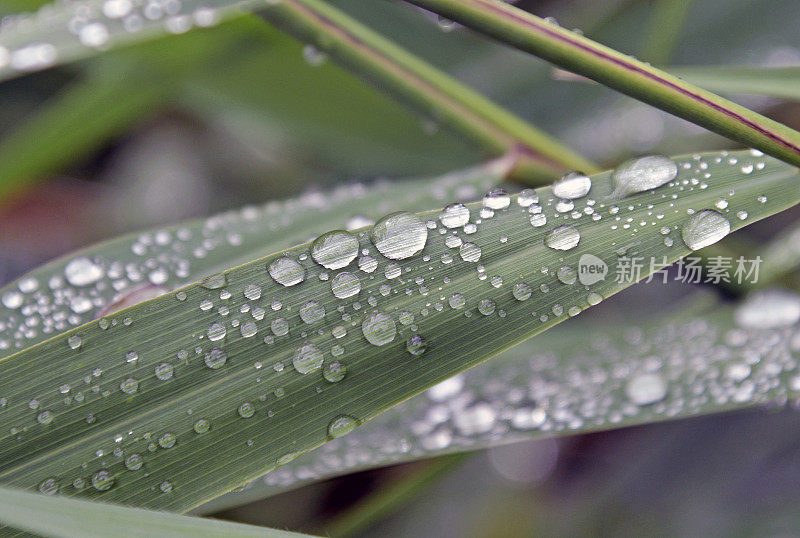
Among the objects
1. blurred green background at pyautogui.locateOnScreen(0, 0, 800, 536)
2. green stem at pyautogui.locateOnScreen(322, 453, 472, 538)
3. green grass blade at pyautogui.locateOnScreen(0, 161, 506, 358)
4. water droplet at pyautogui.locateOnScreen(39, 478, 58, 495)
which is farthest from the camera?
blurred green background at pyautogui.locateOnScreen(0, 0, 800, 536)

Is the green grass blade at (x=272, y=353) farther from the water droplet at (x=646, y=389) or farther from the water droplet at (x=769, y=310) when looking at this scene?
the water droplet at (x=769, y=310)

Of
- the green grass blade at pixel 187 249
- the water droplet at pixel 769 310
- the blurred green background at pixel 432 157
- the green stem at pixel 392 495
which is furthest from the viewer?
the blurred green background at pixel 432 157

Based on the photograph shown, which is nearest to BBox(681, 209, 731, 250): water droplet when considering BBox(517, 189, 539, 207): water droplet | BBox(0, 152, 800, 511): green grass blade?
BBox(0, 152, 800, 511): green grass blade

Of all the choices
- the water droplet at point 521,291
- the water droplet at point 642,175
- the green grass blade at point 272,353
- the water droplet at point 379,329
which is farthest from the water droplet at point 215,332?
the water droplet at point 642,175

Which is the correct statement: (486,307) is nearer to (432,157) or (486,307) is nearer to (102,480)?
(102,480)

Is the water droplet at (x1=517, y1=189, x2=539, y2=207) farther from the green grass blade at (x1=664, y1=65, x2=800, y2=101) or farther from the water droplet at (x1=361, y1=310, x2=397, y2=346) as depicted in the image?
the green grass blade at (x1=664, y1=65, x2=800, y2=101)

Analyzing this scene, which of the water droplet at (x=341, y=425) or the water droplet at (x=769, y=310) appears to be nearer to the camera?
the water droplet at (x=341, y=425)

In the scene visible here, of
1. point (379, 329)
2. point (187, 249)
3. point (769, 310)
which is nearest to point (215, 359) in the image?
point (379, 329)
